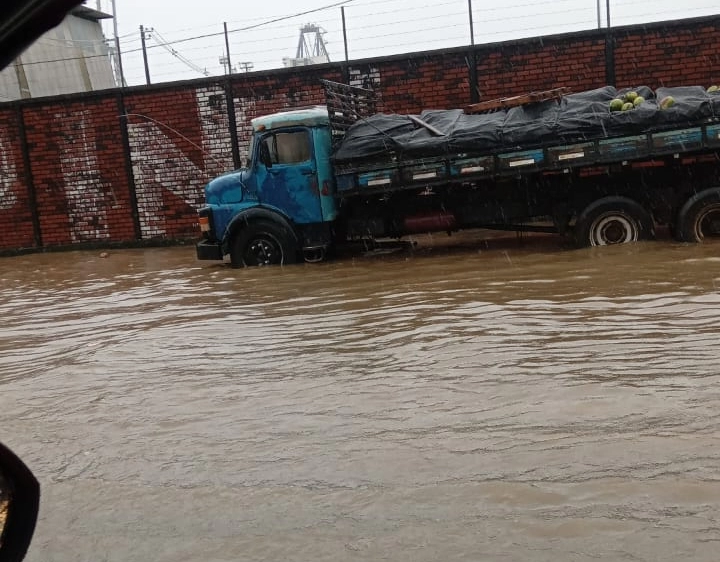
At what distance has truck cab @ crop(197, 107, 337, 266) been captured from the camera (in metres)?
10.9

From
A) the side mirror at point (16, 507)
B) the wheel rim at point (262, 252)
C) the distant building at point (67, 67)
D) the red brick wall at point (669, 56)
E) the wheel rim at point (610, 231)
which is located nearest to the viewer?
the side mirror at point (16, 507)

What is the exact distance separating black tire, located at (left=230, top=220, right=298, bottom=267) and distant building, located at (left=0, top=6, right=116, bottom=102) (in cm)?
1138

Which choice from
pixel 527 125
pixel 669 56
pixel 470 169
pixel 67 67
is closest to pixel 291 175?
pixel 470 169

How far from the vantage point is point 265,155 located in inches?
435

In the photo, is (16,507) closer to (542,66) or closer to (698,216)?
(698,216)

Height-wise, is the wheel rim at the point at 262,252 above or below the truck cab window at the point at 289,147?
below

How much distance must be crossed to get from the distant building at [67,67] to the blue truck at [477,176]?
11383 millimetres

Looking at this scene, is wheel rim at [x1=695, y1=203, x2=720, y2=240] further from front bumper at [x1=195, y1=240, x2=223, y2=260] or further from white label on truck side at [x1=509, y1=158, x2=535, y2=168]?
front bumper at [x1=195, y1=240, x2=223, y2=260]

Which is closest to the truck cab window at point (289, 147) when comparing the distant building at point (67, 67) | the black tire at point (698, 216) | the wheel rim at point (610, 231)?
the wheel rim at point (610, 231)

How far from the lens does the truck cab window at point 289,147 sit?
10.9 metres

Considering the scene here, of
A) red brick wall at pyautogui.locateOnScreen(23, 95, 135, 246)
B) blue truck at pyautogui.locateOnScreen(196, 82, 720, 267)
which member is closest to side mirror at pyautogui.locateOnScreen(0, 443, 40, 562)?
blue truck at pyautogui.locateOnScreen(196, 82, 720, 267)

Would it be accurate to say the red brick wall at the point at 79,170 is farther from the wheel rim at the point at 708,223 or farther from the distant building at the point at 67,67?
the wheel rim at the point at 708,223

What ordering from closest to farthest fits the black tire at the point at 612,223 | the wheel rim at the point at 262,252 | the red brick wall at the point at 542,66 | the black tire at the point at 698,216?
the black tire at the point at 698,216 → the black tire at the point at 612,223 → the wheel rim at the point at 262,252 → the red brick wall at the point at 542,66

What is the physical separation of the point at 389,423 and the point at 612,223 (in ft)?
22.7
